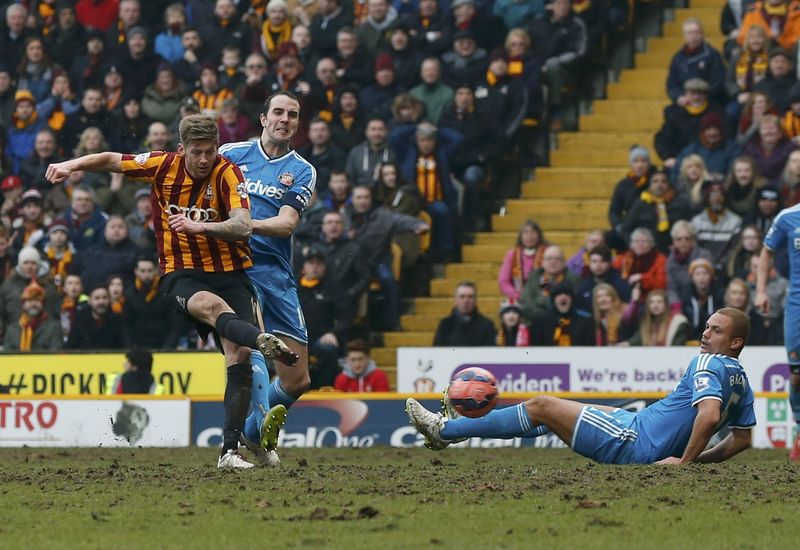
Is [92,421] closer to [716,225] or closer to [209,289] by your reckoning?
[209,289]

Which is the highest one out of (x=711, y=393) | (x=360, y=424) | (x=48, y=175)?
(x=48, y=175)

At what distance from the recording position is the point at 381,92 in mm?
19734

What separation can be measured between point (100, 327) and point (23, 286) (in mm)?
1338

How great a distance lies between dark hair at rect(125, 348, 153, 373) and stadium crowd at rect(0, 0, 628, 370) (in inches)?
56.6

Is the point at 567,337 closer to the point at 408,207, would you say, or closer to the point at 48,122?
the point at 408,207

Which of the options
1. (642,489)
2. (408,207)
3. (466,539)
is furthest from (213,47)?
(466,539)

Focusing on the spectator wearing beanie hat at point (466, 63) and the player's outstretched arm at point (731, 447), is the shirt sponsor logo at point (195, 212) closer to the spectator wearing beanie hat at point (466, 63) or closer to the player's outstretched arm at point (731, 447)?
the player's outstretched arm at point (731, 447)

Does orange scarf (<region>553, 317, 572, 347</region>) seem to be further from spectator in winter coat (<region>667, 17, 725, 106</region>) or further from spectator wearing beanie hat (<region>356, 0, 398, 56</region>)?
spectator wearing beanie hat (<region>356, 0, 398, 56</region>)

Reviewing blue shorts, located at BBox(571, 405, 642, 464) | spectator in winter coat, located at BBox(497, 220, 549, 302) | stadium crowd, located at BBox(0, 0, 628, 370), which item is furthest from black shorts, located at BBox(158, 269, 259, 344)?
spectator in winter coat, located at BBox(497, 220, 549, 302)

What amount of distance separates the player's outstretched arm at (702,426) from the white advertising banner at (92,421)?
279 inches

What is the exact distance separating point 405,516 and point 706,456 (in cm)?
337

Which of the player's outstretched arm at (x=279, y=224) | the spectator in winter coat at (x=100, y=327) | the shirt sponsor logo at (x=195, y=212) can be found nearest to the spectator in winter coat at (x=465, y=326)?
the spectator in winter coat at (x=100, y=327)

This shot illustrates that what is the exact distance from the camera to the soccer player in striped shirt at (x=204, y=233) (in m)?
9.89

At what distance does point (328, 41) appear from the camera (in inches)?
810
